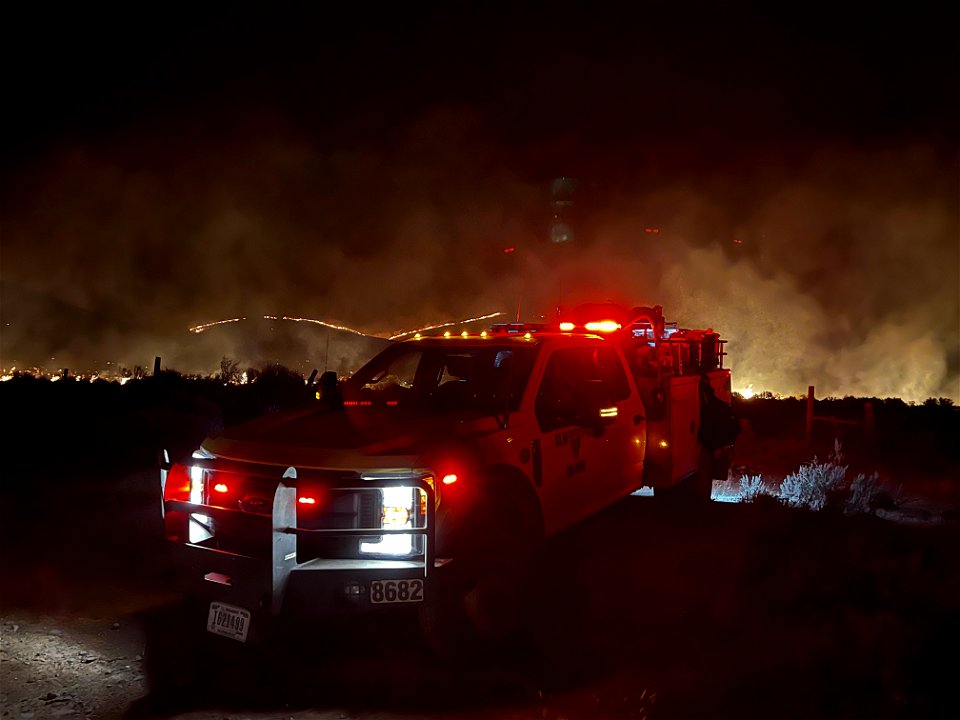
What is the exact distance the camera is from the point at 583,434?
19.5 feet

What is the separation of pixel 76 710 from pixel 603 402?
3.62 metres

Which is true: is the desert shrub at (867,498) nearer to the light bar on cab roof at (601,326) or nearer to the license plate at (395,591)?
the light bar on cab roof at (601,326)

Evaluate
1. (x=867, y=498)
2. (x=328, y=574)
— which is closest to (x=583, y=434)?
(x=328, y=574)

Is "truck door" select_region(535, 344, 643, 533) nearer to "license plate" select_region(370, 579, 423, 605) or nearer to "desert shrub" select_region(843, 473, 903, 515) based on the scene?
"license plate" select_region(370, 579, 423, 605)

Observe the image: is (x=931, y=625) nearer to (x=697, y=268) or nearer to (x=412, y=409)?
(x=412, y=409)

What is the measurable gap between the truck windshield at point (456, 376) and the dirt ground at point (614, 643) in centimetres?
124

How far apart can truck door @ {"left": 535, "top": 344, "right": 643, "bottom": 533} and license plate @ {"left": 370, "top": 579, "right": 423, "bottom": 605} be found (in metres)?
1.41

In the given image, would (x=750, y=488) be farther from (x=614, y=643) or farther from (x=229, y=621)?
(x=229, y=621)

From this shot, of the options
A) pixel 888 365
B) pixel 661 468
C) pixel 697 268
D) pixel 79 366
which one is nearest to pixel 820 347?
pixel 888 365

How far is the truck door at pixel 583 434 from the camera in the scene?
18.0 feet

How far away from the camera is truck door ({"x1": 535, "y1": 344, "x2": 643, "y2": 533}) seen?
18.0ft

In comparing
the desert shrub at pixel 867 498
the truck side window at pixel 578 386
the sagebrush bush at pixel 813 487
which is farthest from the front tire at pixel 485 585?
the desert shrub at pixel 867 498

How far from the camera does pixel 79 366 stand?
5597cm

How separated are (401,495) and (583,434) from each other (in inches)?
82.7
